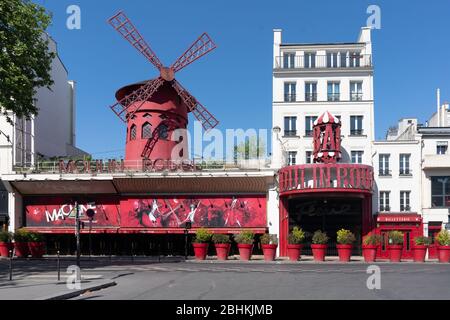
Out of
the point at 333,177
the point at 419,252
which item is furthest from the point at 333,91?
the point at 419,252

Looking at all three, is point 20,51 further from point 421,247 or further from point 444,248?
point 444,248

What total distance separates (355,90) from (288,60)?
173 inches

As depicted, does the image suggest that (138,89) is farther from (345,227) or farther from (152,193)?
(345,227)

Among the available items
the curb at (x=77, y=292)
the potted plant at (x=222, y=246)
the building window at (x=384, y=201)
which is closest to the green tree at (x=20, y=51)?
the curb at (x=77, y=292)

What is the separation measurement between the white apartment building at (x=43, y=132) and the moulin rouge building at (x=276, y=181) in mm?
715

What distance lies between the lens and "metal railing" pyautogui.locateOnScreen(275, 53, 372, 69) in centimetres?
3141

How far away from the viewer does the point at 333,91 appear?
31.4 m

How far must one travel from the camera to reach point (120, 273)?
18.8m

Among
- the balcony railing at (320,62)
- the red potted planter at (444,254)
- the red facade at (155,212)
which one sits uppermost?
the balcony railing at (320,62)

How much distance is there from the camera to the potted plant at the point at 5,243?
28.1 m

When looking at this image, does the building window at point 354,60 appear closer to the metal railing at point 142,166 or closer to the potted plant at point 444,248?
the metal railing at point 142,166
